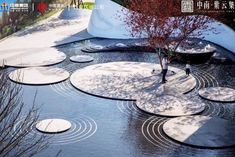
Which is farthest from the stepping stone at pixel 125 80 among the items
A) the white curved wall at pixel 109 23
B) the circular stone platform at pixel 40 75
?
the white curved wall at pixel 109 23

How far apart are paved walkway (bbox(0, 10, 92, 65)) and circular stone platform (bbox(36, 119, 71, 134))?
995 cm

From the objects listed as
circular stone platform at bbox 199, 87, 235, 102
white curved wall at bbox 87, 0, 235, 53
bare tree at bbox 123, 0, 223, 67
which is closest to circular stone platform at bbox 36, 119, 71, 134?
circular stone platform at bbox 199, 87, 235, 102

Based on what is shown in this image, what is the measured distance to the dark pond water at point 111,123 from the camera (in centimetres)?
1355

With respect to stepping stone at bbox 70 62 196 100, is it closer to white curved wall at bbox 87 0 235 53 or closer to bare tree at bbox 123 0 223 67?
bare tree at bbox 123 0 223 67

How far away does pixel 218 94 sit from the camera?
18484mm

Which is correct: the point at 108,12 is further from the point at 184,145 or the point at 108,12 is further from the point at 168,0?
the point at 184,145

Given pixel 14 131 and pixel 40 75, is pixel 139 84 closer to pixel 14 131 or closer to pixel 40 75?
pixel 40 75

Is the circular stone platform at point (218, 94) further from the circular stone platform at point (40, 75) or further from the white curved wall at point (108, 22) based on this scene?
the white curved wall at point (108, 22)

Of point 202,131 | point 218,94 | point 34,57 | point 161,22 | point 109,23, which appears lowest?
point 202,131

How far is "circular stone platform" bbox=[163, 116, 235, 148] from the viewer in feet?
46.1

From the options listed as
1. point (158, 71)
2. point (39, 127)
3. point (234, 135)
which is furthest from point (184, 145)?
point (158, 71)

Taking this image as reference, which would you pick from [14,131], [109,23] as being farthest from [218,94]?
[109,23]

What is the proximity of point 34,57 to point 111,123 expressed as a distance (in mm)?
10477

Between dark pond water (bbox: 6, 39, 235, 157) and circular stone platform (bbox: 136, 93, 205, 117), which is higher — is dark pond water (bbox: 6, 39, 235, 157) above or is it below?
below
